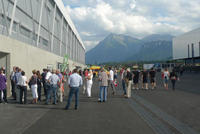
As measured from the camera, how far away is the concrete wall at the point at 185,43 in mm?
63425

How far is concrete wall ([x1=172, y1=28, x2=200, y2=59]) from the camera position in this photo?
2497 inches

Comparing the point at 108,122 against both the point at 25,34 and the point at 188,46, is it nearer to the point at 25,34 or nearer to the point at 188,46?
the point at 25,34

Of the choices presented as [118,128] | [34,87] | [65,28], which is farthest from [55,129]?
[65,28]

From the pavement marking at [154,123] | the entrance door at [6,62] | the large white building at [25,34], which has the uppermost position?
the large white building at [25,34]

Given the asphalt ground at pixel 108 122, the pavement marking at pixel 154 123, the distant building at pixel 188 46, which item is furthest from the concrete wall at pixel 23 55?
the distant building at pixel 188 46

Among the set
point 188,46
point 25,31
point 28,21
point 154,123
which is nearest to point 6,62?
point 25,31

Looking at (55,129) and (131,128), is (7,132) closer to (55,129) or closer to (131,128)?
(55,129)

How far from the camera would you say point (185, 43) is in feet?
234

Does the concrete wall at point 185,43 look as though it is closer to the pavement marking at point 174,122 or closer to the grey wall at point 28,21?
the grey wall at point 28,21

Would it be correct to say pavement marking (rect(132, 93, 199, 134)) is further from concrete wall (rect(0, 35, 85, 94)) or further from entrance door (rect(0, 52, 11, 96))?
concrete wall (rect(0, 35, 85, 94))

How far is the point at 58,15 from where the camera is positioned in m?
31.8

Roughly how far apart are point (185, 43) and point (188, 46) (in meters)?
2.50

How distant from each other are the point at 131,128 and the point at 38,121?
9.73 feet

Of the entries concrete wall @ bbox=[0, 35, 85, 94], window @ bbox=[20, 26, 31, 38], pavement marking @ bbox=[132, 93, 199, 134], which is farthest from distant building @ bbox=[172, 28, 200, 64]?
pavement marking @ bbox=[132, 93, 199, 134]
